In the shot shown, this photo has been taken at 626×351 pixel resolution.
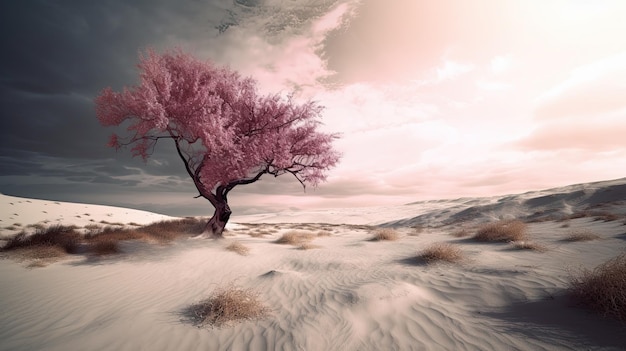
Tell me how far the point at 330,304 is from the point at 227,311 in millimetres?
1828

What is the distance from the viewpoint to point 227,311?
13.5ft

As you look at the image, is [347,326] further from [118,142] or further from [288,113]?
[118,142]

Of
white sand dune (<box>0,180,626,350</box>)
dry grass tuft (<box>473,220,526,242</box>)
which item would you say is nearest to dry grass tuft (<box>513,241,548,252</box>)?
white sand dune (<box>0,180,626,350</box>)

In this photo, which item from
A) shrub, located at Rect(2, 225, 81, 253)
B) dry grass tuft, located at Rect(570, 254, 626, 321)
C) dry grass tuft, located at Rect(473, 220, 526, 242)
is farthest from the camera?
dry grass tuft, located at Rect(473, 220, 526, 242)

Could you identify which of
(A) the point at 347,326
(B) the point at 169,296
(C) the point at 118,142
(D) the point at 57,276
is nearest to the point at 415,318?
(A) the point at 347,326

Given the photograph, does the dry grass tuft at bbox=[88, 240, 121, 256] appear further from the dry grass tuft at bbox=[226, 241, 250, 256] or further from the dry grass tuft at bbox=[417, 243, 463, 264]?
the dry grass tuft at bbox=[417, 243, 463, 264]

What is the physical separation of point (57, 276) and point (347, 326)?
7477 millimetres

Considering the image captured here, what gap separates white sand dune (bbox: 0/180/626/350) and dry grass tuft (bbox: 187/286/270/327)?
0.16 metres

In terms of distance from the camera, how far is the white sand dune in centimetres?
339

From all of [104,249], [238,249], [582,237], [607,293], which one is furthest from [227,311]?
[582,237]

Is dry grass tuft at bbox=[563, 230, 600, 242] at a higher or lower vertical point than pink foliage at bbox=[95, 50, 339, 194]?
lower

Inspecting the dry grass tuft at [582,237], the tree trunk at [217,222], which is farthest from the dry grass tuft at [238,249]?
the dry grass tuft at [582,237]

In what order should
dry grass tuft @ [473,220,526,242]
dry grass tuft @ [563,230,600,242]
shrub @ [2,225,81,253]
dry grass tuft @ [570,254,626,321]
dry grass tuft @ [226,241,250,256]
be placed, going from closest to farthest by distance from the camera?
dry grass tuft @ [570,254,626,321], dry grass tuft @ [563,230,600,242], shrub @ [2,225,81,253], dry grass tuft @ [473,220,526,242], dry grass tuft @ [226,241,250,256]

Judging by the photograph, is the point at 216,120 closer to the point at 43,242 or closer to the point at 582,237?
the point at 43,242
